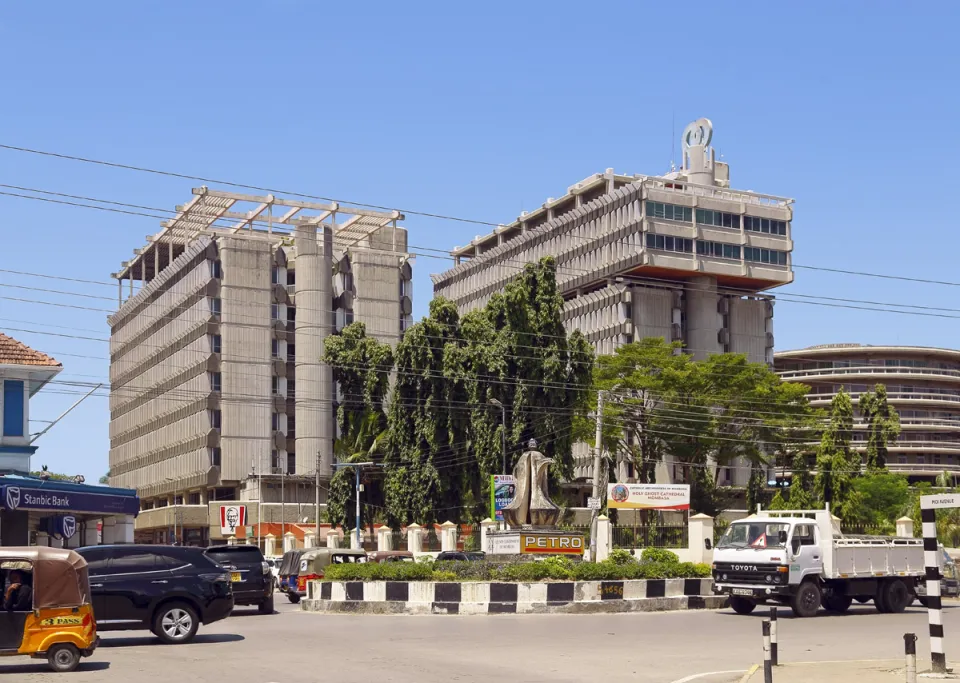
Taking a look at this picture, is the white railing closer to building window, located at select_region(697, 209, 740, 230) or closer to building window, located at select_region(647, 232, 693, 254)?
building window, located at select_region(697, 209, 740, 230)

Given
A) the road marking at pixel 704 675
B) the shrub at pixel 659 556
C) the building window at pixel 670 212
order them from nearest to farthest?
1. the road marking at pixel 704 675
2. the shrub at pixel 659 556
3. the building window at pixel 670 212

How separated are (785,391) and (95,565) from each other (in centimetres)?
6229

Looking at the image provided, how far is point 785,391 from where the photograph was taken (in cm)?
7731

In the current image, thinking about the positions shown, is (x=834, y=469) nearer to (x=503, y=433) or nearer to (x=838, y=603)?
(x=503, y=433)

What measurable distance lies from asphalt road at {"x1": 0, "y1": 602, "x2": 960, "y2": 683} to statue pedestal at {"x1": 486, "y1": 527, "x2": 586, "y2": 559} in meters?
5.57

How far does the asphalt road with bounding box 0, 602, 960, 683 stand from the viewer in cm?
1577

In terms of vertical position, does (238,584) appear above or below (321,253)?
below

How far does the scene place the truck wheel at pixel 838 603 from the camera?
2766 centimetres

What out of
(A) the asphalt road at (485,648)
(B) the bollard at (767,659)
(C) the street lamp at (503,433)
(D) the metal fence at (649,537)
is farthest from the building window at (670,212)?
(B) the bollard at (767,659)

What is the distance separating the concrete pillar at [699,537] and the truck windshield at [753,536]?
1216 centimetres

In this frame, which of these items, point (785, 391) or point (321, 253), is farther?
point (321, 253)

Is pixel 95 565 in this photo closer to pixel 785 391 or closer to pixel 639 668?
pixel 639 668

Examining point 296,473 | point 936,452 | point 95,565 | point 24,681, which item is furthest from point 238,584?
point 936,452

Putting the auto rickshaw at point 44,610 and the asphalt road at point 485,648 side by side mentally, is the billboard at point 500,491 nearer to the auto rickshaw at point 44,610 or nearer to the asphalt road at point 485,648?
the asphalt road at point 485,648
